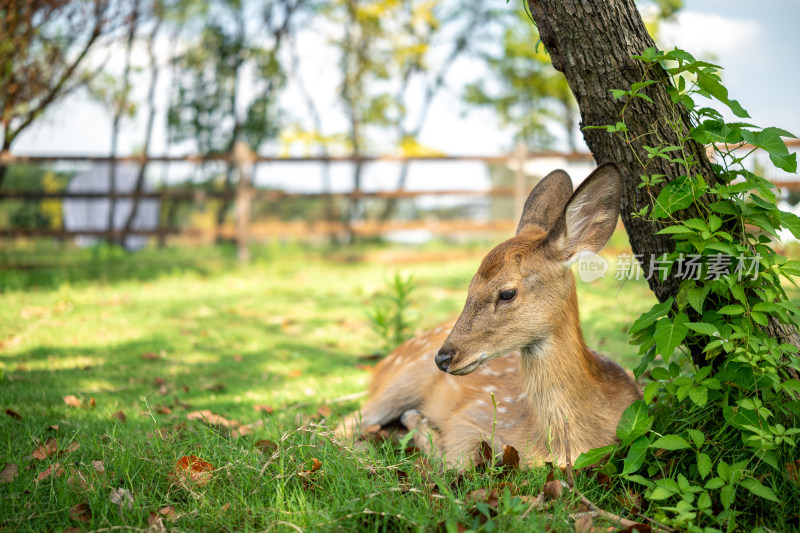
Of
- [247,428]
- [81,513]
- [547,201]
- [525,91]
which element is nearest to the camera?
[81,513]

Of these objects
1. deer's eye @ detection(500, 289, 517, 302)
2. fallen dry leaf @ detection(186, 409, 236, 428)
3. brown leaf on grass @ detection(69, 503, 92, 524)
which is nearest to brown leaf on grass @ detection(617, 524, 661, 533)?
deer's eye @ detection(500, 289, 517, 302)

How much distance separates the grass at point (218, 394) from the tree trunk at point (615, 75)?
37.3 inches

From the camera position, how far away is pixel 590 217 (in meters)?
2.49

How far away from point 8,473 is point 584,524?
2.20 metres

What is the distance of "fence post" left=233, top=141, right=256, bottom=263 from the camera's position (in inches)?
419

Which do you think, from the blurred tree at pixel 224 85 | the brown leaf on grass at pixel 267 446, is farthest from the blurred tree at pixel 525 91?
the brown leaf on grass at pixel 267 446

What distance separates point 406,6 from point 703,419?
650 inches

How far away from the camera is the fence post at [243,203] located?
34.9 ft

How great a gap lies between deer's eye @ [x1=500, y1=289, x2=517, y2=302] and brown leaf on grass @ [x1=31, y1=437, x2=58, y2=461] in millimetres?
2033

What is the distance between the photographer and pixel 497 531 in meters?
1.91

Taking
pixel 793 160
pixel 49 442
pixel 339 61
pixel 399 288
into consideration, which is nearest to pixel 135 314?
pixel 399 288

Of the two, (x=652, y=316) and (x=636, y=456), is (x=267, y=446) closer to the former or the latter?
(x=636, y=456)

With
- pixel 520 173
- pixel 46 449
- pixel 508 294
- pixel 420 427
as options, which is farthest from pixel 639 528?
pixel 520 173

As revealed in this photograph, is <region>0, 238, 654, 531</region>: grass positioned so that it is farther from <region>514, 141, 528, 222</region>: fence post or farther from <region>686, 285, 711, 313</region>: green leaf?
<region>514, 141, 528, 222</region>: fence post
